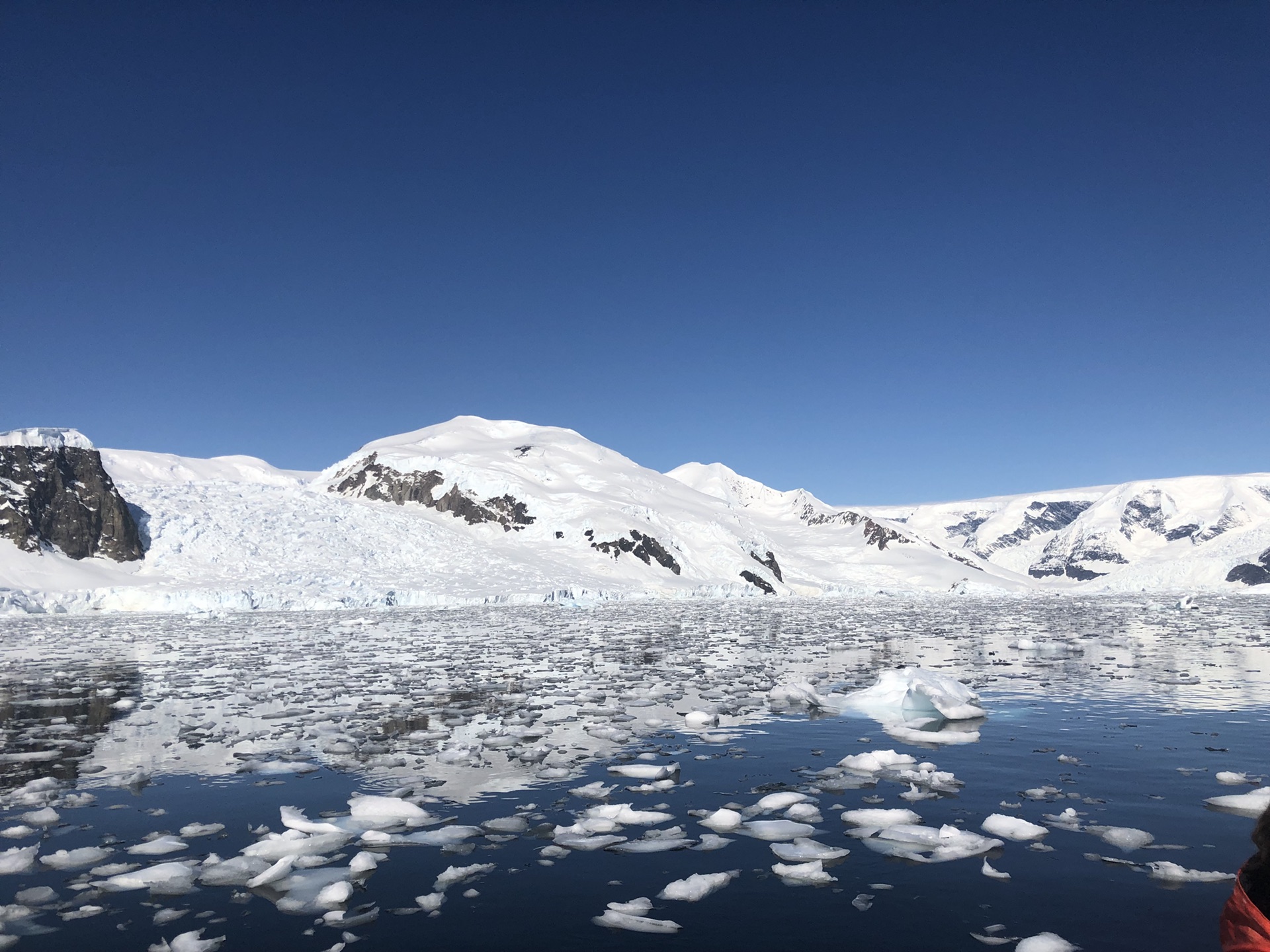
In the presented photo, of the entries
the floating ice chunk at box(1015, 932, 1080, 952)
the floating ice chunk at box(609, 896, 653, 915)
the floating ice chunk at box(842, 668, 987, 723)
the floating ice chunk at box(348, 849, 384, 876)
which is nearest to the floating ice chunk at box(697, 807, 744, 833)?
the floating ice chunk at box(609, 896, 653, 915)

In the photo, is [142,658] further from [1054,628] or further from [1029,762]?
[1054,628]

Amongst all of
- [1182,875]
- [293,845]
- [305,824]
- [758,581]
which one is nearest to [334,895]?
[293,845]

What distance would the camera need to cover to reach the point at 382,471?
104 meters

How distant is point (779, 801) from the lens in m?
8.59

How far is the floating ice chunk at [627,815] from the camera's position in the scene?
8070 mm

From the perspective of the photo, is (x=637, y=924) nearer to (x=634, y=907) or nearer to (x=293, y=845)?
(x=634, y=907)

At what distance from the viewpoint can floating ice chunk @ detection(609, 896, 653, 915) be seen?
230 inches

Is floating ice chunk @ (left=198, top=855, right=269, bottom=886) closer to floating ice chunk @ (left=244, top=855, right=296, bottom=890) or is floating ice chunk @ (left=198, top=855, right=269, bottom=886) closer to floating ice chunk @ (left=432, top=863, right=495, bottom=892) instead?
floating ice chunk @ (left=244, top=855, right=296, bottom=890)

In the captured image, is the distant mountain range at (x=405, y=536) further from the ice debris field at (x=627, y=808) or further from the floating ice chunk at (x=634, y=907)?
the floating ice chunk at (x=634, y=907)

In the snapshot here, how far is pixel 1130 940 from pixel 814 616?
1803 inches

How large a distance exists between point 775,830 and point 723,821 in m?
0.53

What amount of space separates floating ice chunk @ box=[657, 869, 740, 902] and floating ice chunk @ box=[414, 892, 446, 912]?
174cm

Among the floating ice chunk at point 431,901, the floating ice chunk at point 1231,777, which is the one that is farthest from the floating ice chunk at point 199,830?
the floating ice chunk at point 1231,777

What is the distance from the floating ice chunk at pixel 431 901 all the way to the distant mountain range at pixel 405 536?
54.7m
